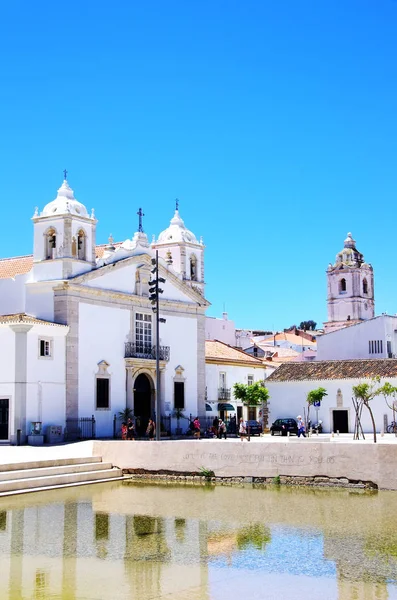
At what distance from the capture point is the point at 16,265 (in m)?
38.2

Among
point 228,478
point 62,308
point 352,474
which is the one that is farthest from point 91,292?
A: point 352,474

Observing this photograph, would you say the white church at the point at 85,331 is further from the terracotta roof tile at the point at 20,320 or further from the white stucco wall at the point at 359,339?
the white stucco wall at the point at 359,339

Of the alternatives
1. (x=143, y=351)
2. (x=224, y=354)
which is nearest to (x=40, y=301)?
(x=143, y=351)

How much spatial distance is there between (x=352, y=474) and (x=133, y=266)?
2022cm

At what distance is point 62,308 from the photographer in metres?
33.8

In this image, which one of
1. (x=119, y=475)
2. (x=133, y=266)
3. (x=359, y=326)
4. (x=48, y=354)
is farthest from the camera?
(x=359, y=326)

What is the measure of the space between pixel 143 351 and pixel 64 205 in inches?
292

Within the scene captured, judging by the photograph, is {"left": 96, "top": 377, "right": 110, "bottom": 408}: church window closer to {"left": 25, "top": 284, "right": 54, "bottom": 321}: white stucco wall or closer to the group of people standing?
{"left": 25, "top": 284, "right": 54, "bottom": 321}: white stucco wall

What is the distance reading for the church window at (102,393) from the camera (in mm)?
35031

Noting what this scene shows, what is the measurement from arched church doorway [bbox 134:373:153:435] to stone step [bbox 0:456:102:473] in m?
14.2

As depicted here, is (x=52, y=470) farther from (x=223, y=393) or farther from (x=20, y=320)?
(x=223, y=393)

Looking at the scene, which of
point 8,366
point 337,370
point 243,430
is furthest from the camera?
point 337,370

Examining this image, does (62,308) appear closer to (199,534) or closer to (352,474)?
(352,474)

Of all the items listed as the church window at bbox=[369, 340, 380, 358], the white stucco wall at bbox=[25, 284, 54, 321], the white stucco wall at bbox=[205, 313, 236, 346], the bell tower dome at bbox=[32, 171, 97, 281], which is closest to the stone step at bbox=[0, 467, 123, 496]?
the white stucco wall at bbox=[25, 284, 54, 321]
